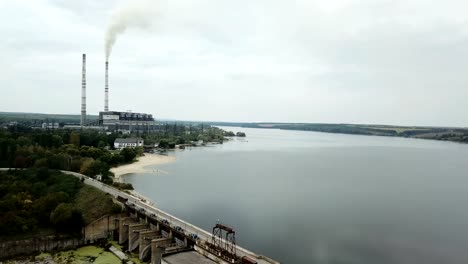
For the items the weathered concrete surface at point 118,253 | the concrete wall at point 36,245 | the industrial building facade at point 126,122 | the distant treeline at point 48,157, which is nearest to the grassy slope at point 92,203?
the concrete wall at point 36,245

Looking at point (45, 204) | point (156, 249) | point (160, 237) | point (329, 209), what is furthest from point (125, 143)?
point (156, 249)

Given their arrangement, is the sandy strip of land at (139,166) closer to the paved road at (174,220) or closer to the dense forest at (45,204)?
the paved road at (174,220)

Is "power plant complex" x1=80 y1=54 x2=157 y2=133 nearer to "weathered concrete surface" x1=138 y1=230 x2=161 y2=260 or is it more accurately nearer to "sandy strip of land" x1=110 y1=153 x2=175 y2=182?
"sandy strip of land" x1=110 y1=153 x2=175 y2=182

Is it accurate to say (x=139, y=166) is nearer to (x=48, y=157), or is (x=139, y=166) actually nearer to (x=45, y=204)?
(x=48, y=157)

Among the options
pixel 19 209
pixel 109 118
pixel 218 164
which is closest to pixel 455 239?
pixel 19 209

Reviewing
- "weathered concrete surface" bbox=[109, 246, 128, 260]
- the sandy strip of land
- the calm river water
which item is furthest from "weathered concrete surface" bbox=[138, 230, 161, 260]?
the sandy strip of land

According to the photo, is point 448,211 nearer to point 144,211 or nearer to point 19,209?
point 144,211

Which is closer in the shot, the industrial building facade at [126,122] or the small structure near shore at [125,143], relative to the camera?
the small structure near shore at [125,143]
